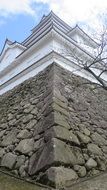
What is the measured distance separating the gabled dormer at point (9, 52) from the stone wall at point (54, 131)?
364 cm

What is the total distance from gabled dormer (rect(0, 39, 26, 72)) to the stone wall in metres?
3.64

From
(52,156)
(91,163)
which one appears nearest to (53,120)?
(52,156)

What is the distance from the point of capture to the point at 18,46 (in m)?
11.2

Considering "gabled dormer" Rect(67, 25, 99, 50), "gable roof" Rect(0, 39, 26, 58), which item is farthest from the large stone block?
"gabled dormer" Rect(67, 25, 99, 50)

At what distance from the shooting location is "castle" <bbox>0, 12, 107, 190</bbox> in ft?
13.1

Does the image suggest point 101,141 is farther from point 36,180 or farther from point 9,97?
point 9,97

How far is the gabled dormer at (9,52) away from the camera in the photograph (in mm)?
11117

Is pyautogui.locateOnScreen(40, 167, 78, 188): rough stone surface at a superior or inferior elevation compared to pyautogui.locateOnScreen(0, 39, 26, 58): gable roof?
inferior

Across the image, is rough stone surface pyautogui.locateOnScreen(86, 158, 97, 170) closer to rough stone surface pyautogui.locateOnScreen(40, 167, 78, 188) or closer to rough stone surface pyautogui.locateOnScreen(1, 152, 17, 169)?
rough stone surface pyautogui.locateOnScreen(40, 167, 78, 188)

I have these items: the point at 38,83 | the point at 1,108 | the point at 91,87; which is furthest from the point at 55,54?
the point at 1,108

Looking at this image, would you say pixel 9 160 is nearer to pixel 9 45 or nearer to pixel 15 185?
pixel 15 185

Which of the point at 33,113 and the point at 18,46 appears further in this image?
the point at 18,46

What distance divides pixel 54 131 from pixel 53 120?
1.14 feet

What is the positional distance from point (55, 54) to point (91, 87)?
1812 millimetres
